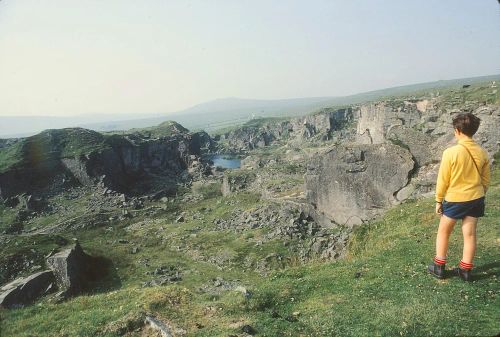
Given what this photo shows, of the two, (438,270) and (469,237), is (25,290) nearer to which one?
(438,270)

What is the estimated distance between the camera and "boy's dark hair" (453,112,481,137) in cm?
1097

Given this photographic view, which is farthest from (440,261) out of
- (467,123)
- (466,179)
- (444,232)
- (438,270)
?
(467,123)

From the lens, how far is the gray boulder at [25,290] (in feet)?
101

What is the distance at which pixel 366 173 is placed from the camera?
44.9 meters

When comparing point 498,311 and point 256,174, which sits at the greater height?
point 498,311

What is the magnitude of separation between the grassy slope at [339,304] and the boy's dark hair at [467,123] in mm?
4474

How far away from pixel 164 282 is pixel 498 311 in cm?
3614

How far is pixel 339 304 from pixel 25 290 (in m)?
32.0

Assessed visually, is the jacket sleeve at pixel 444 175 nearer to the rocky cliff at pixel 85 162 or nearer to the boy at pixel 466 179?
the boy at pixel 466 179

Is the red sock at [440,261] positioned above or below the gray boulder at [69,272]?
above

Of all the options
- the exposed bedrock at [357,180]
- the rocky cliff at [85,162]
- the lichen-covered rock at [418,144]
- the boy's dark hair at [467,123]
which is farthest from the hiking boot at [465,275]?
the rocky cliff at [85,162]

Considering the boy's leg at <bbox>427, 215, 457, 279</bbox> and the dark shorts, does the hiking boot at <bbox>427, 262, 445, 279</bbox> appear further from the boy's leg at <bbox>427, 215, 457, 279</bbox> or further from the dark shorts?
the dark shorts

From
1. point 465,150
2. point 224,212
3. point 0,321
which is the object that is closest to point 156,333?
point 0,321

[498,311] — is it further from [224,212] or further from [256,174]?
[256,174]
